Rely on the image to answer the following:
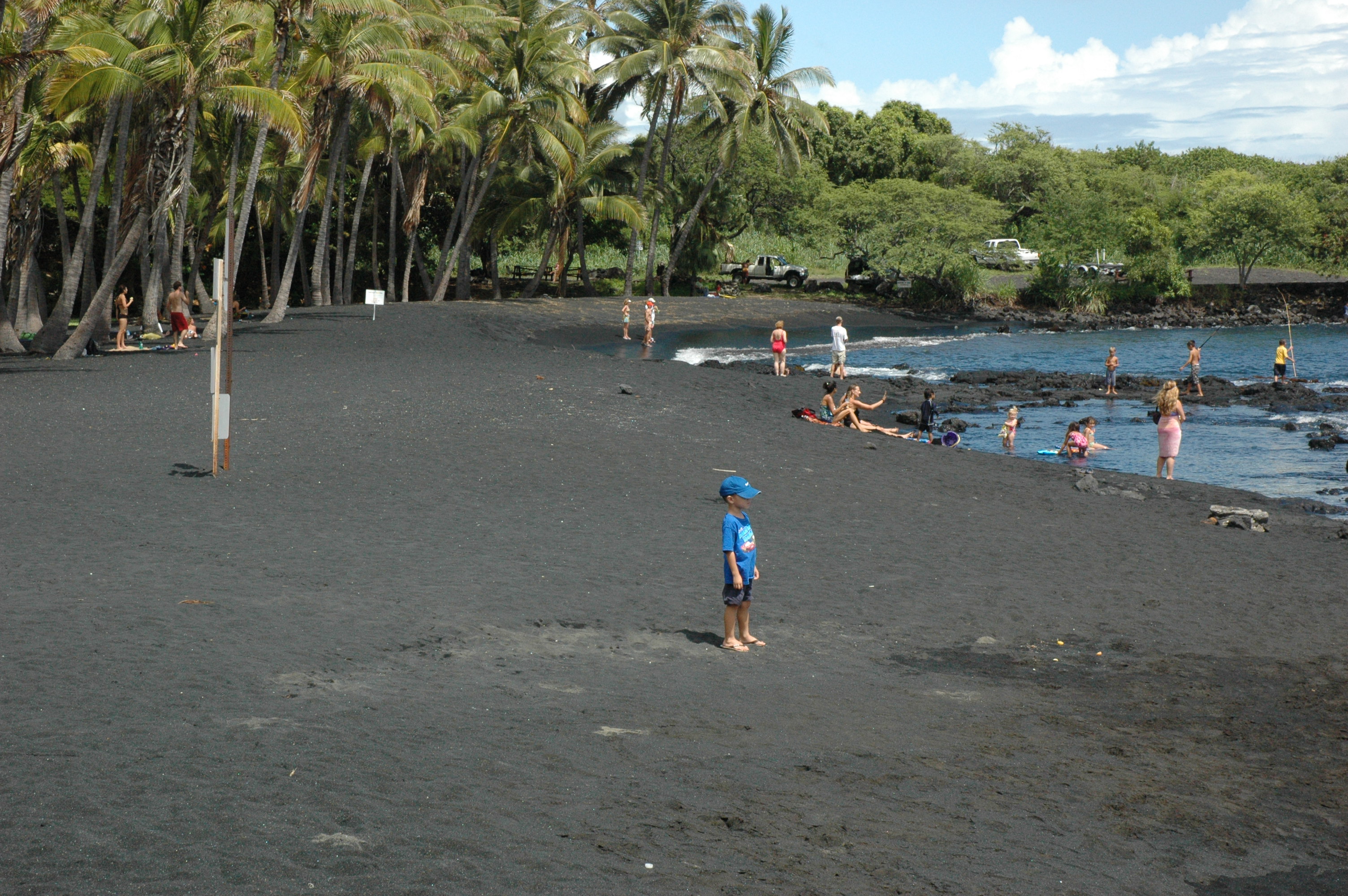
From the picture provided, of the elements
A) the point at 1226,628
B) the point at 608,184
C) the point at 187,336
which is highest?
the point at 608,184

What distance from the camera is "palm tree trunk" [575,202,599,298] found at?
5100 cm

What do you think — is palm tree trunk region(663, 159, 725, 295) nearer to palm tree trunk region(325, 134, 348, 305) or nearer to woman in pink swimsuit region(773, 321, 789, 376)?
palm tree trunk region(325, 134, 348, 305)

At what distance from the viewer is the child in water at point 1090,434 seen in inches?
877

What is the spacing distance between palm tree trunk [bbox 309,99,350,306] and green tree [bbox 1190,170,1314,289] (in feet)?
→ 173

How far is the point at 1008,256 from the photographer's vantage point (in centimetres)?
7269

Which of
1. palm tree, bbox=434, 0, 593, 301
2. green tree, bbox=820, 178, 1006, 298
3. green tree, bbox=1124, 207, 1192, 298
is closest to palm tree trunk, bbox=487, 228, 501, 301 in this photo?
palm tree, bbox=434, 0, 593, 301

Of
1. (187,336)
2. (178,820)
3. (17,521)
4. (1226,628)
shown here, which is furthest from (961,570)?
(187,336)

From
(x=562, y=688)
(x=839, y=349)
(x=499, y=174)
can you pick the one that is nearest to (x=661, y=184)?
(x=499, y=174)

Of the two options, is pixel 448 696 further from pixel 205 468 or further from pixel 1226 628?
pixel 205 468

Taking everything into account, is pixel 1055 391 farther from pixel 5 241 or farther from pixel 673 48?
pixel 5 241

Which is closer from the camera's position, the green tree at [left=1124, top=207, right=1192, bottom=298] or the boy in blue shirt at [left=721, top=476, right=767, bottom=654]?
the boy in blue shirt at [left=721, top=476, right=767, bottom=654]

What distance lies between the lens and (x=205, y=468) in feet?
47.8

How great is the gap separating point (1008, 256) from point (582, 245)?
32483 millimetres

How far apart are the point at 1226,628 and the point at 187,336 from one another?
27.1 m
